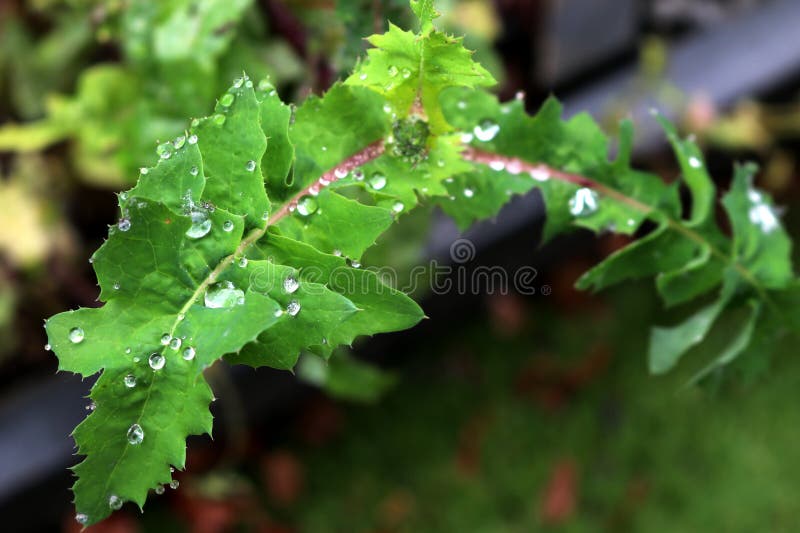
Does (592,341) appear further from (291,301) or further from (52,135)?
(291,301)

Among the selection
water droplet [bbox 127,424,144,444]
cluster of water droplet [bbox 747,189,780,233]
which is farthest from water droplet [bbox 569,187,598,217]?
water droplet [bbox 127,424,144,444]

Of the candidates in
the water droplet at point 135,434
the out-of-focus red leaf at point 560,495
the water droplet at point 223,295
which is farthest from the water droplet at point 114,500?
the out-of-focus red leaf at point 560,495

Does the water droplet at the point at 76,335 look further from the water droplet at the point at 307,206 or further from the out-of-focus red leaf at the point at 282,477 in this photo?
the out-of-focus red leaf at the point at 282,477

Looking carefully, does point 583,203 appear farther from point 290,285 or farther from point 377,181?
point 290,285

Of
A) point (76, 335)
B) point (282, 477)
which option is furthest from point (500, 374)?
point (76, 335)

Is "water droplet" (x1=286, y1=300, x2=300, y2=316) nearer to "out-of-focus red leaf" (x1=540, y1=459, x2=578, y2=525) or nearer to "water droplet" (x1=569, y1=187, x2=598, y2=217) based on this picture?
"water droplet" (x1=569, y1=187, x2=598, y2=217)
